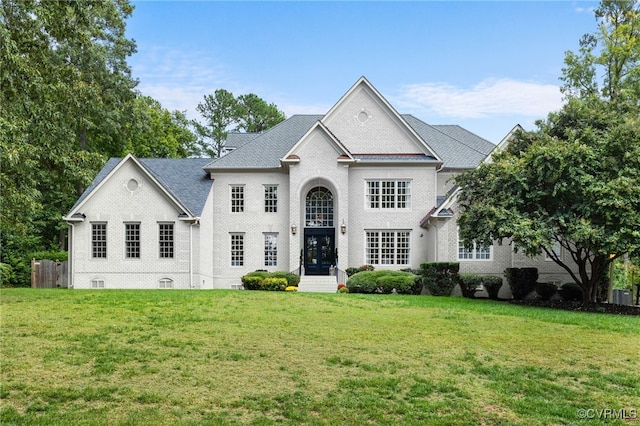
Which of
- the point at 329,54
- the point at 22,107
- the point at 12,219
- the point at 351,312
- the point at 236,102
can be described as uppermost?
the point at 236,102

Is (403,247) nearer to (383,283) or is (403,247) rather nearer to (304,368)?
(383,283)

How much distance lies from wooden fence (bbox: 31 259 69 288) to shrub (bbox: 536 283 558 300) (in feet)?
82.3

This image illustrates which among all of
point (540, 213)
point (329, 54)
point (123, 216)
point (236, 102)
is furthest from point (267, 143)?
point (236, 102)

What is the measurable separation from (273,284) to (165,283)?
247 inches

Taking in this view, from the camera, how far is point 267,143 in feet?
102

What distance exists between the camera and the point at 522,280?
24.1 metres

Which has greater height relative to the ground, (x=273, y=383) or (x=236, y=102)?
(x=236, y=102)

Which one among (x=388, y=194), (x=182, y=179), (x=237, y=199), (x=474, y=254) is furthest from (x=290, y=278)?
(x=474, y=254)

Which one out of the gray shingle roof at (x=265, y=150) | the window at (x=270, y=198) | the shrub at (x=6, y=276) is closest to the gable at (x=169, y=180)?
the gray shingle roof at (x=265, y=150)

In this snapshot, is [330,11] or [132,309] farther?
[330,11]

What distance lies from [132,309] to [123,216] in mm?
12930

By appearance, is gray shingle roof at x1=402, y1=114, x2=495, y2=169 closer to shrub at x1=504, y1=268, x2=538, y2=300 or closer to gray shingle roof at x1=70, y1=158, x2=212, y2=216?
shrub at x1=504, y1=268, x2=538, y2=300

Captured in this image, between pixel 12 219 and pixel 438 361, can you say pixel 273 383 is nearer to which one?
pixel 438 361

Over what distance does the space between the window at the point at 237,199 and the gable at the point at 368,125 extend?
21.5ft
